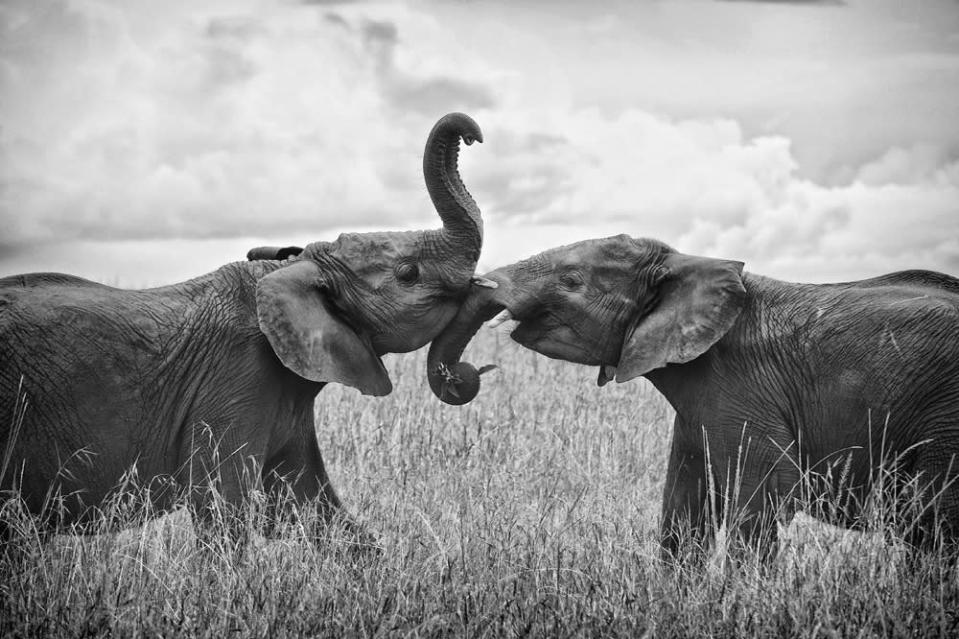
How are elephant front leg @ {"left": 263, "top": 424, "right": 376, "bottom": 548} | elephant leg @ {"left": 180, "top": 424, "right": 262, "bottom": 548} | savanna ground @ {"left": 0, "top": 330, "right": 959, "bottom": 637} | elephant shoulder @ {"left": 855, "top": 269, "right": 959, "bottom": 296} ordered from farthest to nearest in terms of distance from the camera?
elephant front leg @ {"left": 263, "top": 424, "right": 376, "bottom": 548}
elephant shoulder @ {"left": 855, "top": 269, "right": 959, "bottom": 296}
elephant leg @ {"left": 180, "top": 424, "right": 262, "bottom": 548}
savanna ground @ {"left": 0, "top": 330, "right": 959, "bottom": 637}

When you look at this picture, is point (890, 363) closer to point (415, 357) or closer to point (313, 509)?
point (313, 509)

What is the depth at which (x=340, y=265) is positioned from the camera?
7.45 metres

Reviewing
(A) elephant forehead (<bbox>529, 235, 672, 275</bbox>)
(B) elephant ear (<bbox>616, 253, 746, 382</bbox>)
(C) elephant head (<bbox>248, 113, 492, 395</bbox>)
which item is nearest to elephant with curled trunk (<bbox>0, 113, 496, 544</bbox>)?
(C) elephant head (<bbox>248, 113, 492, 395</bbox>)

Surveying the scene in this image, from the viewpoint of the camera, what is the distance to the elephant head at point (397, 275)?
732 centimetres

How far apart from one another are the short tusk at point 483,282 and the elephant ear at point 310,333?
2.82 ft

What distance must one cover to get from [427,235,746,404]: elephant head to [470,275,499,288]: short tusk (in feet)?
0.16

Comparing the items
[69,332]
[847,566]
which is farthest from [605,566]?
[69,332]

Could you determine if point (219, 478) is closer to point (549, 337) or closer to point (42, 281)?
point (42, 281)

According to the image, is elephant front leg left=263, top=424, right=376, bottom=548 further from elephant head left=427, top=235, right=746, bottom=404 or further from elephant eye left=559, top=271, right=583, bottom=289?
elephant eye left=559, top=271, right=583, bottom=289

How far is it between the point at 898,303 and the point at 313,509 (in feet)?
13.3

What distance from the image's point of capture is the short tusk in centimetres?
740

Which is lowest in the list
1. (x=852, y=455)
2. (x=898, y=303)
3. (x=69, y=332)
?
(x=852, y=455)

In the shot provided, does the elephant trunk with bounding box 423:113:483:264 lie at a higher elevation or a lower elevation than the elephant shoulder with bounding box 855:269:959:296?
higher

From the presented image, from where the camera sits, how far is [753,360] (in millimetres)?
7184
